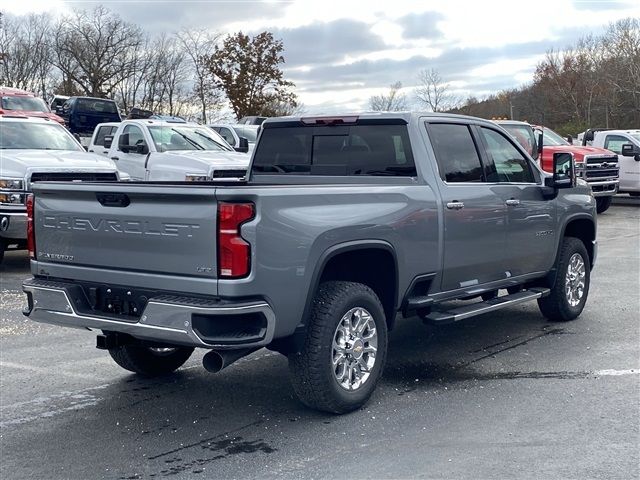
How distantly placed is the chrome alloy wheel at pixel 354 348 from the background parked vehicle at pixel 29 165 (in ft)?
19.6

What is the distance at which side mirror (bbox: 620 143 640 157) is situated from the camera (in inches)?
858

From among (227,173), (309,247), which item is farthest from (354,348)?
(227,173)

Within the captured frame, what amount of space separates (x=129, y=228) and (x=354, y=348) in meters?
1.63

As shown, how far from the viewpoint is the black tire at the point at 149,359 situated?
20.7 ft

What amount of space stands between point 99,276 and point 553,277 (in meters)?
4.47

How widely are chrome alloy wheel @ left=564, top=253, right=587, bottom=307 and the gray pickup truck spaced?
70 cm

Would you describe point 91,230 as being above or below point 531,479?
above

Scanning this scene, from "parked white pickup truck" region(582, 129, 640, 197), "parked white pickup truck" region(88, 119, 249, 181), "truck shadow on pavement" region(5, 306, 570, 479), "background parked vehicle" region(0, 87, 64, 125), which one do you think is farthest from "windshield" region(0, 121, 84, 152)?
"parked white pickup truck" region(582, 129, 640, 197)

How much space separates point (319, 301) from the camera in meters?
5.33

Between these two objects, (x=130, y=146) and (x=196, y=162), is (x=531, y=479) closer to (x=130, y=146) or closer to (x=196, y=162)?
(x=196, y=162)

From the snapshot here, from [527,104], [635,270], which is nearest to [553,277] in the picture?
[635,270]

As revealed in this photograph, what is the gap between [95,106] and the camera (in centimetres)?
3241

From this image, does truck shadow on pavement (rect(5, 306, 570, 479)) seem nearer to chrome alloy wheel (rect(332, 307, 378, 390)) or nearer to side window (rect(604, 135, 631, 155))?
chrome alloy wheel (rect(332, 307, 378, 390))

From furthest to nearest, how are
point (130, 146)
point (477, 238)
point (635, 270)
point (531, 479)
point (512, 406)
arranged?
point (130, 146)
point (635, 270)
point (477, 238)
point (512, 406)
point (531, 479)
